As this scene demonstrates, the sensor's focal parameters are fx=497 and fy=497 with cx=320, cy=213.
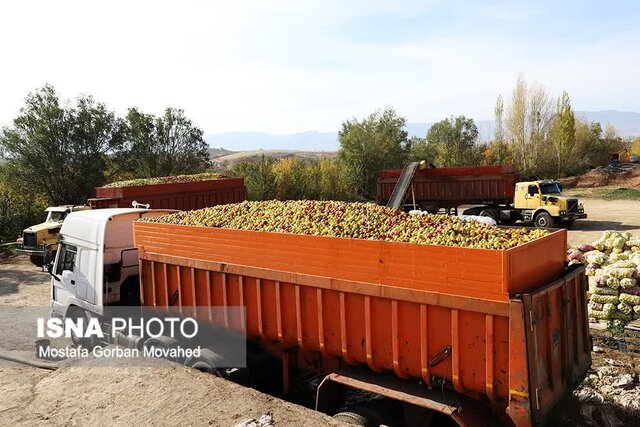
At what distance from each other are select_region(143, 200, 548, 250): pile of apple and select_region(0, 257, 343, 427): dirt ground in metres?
2.01

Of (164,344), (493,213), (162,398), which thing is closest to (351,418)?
(162,398)

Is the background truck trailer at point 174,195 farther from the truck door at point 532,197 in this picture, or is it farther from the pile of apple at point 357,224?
the truck door at point 532,197

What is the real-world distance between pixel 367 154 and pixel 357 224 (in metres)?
30.9

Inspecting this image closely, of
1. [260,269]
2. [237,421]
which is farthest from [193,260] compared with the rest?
[237,421]

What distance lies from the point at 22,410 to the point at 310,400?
3668 mm

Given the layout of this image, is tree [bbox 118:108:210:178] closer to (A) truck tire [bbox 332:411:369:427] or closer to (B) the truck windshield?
(B) the truck windshield

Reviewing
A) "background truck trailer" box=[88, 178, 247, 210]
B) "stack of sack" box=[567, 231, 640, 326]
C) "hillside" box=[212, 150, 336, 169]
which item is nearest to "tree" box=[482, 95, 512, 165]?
"hillside" box=[212, 150, 336, 169]

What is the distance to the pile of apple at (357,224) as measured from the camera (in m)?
5.13

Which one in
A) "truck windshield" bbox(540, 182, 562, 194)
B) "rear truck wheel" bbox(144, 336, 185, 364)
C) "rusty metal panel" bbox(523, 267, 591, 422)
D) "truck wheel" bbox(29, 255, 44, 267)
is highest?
"truck windshield" bbox(540, 182, 562, 194)

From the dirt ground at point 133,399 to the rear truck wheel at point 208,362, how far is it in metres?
0.29

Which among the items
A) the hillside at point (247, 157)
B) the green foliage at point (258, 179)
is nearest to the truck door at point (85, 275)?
the green foliage at point (258, 179)

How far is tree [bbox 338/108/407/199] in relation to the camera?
36000mm

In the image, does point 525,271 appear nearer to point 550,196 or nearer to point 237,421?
point 237,421

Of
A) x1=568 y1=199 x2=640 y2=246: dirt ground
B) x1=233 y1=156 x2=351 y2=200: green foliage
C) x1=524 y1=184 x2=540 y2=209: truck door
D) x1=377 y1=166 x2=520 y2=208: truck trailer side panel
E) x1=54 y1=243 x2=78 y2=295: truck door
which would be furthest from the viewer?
x1=233 y1=156 x2=351 y2=200: green foliage
